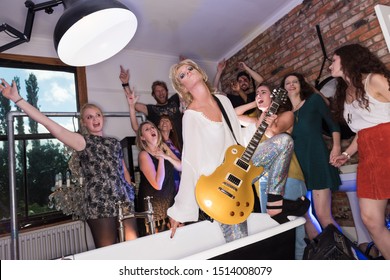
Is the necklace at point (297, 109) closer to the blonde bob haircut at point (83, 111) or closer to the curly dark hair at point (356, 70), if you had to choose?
the curly dark hair at point (356, 70)

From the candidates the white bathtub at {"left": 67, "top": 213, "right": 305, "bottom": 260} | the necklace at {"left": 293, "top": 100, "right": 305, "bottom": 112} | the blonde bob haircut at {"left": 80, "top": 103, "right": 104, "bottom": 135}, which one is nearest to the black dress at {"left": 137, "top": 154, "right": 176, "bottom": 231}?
the white bathtub at {"left": 67, "top": 213, "right": 305, "bottom": 260}

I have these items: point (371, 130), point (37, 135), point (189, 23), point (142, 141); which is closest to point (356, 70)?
point (371, 130)

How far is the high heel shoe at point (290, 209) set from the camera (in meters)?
1.50

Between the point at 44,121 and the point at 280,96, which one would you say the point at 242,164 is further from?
the point at 44,121

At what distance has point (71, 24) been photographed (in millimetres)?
1125

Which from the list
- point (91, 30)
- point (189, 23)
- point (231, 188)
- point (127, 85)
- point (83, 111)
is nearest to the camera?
point (91, 30)

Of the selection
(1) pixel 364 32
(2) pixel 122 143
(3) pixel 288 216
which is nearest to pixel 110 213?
(2) pixel 122 143

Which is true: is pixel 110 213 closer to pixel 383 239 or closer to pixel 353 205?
pixel 383 239

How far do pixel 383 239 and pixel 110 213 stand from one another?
1450 millimetres

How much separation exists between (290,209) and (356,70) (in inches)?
33.8

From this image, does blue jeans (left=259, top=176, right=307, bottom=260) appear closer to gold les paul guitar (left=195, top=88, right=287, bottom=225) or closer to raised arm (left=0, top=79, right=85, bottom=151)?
gold les paul guitar (left=195, top=88, right=287, bottom=225)

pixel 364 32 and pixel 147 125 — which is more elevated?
pixel 364 32

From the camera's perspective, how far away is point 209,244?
151 centimetres

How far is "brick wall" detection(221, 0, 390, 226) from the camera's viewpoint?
206 cm
